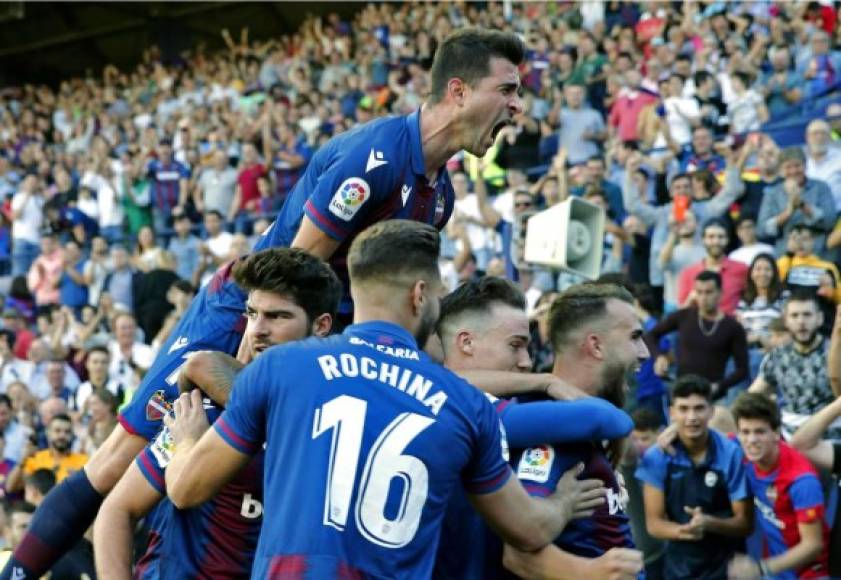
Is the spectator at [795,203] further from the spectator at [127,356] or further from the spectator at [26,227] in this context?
the spectator at [26,227]

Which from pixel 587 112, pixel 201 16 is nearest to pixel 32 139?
pixel 201 16

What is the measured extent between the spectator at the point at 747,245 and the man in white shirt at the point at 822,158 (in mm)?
826

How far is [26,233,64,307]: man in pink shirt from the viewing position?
17.1 m

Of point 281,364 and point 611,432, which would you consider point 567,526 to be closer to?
point 611,432

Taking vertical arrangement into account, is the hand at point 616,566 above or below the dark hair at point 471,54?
below

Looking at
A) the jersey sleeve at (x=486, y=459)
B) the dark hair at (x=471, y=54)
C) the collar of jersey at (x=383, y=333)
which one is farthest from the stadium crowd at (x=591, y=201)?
the collar of jersey at (x=383, y=333)

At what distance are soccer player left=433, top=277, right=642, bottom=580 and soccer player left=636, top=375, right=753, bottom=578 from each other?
11.1 feet

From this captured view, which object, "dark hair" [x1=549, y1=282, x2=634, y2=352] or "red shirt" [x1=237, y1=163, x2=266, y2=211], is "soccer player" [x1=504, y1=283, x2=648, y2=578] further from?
"red shirt" [x1=237, y1=163, x2=266, y2=211]

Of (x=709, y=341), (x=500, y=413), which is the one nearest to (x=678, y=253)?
(x=709, y=341)

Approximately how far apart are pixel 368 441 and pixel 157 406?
1473 mm

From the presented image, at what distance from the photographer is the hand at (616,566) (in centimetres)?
371

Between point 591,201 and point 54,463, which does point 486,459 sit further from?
point 54,463

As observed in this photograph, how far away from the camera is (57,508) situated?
16.1ft

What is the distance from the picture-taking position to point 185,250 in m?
16.4
